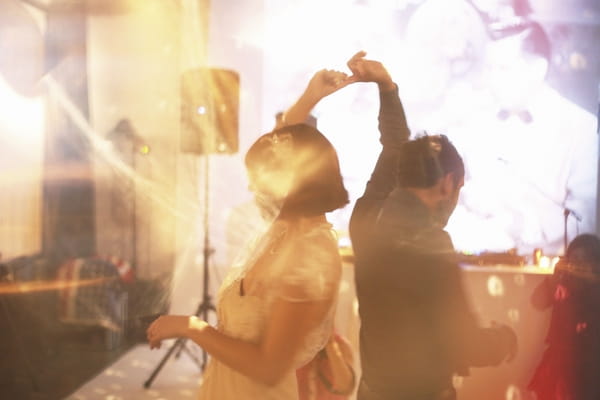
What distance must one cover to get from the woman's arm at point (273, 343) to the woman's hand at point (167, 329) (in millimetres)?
25

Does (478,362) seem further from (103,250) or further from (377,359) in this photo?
(103,250)

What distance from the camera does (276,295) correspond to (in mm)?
1116

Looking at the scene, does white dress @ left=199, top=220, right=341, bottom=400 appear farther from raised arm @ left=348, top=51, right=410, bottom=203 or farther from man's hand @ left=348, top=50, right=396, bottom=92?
man's hand @ left=348, top=50, right=396, bottom=92

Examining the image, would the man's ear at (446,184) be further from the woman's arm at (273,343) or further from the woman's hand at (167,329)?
the woman's hand at (167,329)

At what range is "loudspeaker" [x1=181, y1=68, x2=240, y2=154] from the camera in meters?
4.50

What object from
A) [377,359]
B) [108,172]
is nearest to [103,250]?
[108,172]

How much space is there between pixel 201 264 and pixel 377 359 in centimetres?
456

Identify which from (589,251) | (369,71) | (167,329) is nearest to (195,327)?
(167,329)

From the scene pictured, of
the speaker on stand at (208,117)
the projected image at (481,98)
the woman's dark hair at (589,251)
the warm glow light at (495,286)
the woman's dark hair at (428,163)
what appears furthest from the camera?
the projected image at (481,98)

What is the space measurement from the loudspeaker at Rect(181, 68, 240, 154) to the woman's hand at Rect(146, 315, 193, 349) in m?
3.39

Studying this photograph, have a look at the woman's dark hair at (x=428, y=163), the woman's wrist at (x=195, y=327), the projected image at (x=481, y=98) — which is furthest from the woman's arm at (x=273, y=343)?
the projected image at (x=481, y=98)

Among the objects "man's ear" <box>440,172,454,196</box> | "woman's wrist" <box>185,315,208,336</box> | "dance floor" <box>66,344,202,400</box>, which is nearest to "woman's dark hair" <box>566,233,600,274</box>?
"man's ear" <box>440,172,454,196</box>

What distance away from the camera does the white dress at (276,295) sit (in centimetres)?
113

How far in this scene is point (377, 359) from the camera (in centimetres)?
139
